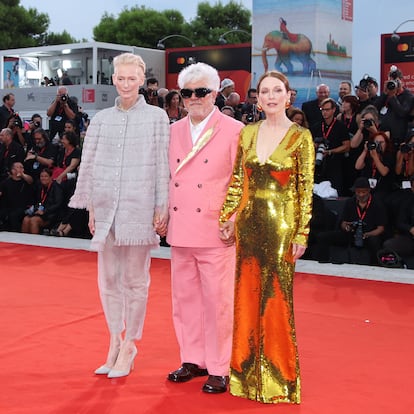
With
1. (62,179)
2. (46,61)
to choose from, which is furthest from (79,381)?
(46,61)

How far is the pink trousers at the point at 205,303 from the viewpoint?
3611mm

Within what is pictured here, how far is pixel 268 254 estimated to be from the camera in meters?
3.43

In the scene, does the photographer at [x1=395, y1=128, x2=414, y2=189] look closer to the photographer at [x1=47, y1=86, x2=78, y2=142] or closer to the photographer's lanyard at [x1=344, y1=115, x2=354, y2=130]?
the photographer's lanyard at [x1=344, y1=115, x2=354, y2=130]

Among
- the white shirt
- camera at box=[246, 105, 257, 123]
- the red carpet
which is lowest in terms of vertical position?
the red carpet

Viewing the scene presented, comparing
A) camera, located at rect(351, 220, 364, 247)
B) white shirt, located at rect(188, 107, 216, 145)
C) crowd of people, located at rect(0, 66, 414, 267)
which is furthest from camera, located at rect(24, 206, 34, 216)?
white shirt, located at rect(188, 107, 216, 145)

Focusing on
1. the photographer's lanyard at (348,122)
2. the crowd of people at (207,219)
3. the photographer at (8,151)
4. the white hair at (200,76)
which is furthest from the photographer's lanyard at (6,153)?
the white hair at (200,76)

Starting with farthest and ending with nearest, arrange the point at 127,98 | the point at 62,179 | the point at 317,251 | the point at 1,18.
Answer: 1. the point at 1,18
2. the point at 62,179
3. the point at 317,251
4. the point at 127,98

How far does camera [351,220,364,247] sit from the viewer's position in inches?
285

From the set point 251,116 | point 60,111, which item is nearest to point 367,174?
point 251,116

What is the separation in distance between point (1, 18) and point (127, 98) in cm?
5617

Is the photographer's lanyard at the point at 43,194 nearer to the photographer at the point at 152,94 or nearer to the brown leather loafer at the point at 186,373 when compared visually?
the photographer at the point at 152,94

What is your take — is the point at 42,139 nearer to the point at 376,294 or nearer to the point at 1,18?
the point at 376,294

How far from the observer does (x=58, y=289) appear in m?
6.16

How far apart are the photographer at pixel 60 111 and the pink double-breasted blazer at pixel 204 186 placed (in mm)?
7560
